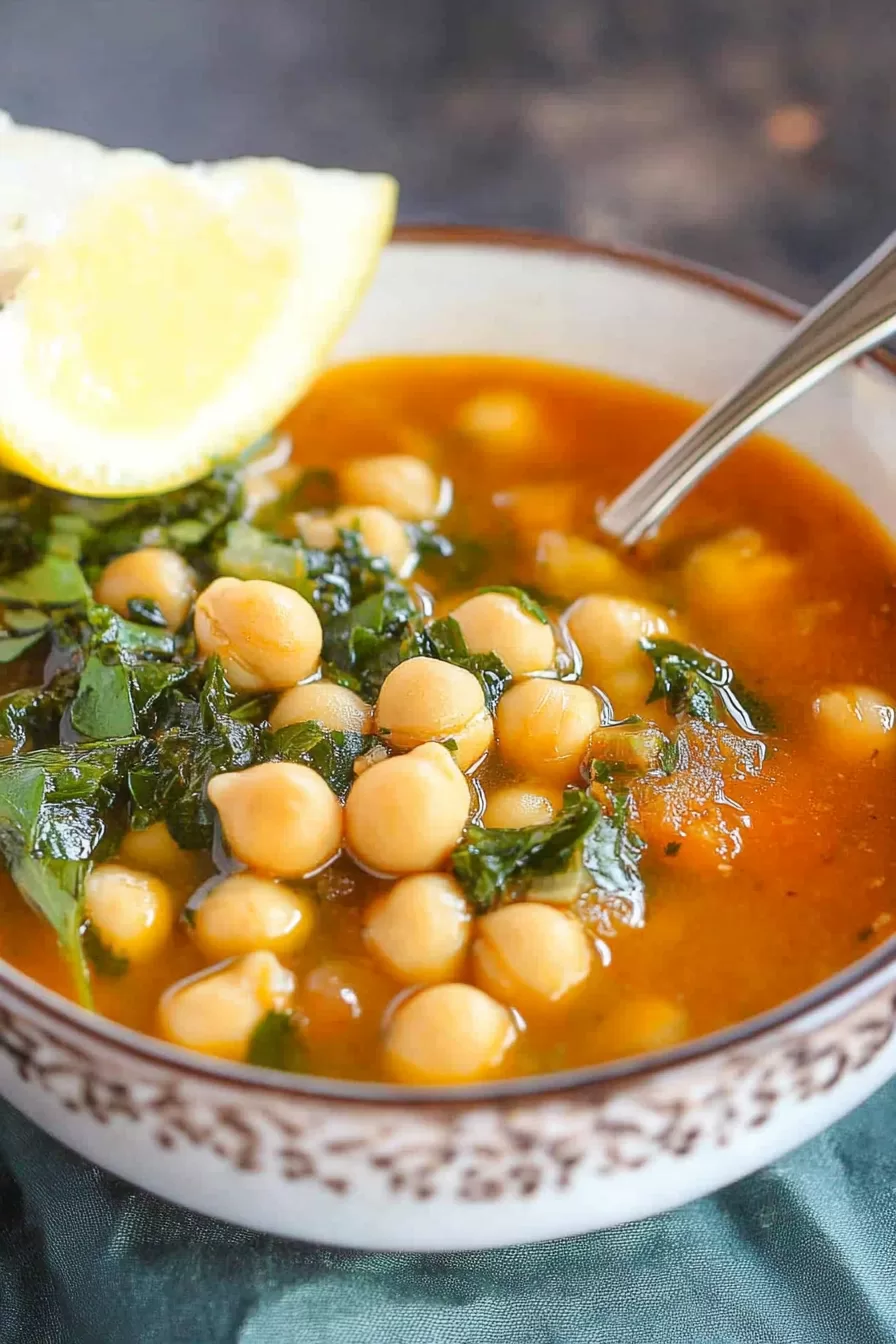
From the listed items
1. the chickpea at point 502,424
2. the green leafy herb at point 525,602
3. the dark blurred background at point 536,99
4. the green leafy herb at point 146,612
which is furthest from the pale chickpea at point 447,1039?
the dark blurred background at point 536,99

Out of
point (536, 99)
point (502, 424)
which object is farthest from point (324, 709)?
point (536, 99)

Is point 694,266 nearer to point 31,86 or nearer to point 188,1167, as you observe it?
point 188,1167

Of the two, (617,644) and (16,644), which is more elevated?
(617,644)

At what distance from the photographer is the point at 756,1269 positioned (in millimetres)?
1584

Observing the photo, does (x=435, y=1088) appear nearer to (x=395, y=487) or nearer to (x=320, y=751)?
(x=320, y=751)

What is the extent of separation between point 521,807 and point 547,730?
5.1 inches

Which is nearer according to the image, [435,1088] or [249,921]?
[435,1088]

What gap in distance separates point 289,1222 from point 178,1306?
26 cm

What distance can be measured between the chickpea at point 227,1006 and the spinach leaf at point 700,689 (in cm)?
66

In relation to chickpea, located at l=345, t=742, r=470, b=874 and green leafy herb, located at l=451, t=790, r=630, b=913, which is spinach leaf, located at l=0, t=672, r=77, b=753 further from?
green leafy herb, located at l=451, t=790, r=630, b=913

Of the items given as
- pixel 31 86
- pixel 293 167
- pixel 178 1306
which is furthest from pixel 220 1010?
pixel 31 86

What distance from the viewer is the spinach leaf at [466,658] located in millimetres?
1902

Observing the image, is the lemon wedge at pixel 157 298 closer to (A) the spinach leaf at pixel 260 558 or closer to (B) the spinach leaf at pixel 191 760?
(A) the spinach leaf at pixel 260 558

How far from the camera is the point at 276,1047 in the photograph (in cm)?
154
